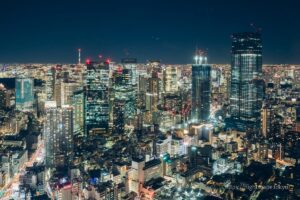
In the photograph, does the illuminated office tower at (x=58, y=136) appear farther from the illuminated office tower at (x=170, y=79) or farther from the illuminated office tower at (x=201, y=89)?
the illuminated office tower at (x=170, y=79)

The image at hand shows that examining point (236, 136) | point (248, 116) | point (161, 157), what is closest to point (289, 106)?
point (248, 116)

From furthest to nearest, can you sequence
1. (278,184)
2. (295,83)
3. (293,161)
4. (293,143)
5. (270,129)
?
(295,83), (270,129), (293,143), (293,161), (278,184)

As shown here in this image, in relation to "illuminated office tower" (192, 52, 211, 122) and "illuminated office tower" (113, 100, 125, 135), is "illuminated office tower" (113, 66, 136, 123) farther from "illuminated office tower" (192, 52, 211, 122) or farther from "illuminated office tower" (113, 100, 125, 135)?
"illuminated office tower" (192, 52, 211, 122)

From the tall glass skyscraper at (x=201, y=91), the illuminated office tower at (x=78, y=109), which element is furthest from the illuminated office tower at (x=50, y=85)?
the tall glass skyscraper at (x=201, y=91)

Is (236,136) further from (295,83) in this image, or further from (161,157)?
(295,83)

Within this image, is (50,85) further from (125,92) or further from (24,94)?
(125,92)

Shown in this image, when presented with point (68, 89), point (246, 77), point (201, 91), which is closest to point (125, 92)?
point (68, 89)
